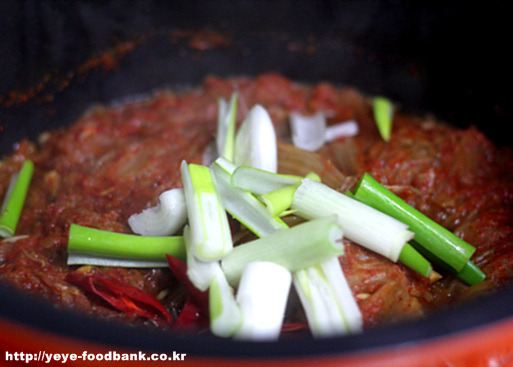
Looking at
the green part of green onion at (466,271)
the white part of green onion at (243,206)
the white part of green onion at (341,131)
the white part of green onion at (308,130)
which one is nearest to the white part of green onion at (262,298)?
the white part of green onion at (243,206)

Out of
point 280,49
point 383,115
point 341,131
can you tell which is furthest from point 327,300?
point 280,49

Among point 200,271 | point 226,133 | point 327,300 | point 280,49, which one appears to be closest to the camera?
point 327,300

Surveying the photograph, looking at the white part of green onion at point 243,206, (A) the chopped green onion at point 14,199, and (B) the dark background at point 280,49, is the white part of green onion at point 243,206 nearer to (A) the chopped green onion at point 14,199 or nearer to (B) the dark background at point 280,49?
(A) the chopped green onion at point 14,199

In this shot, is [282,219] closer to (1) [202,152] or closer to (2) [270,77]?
(1) [202,152]

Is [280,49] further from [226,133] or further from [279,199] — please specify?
[279,199]

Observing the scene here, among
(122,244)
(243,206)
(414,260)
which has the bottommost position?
(414,260)

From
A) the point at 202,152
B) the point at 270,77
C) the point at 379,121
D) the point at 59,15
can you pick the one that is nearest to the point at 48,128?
the point at 59,15

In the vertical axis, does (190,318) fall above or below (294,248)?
below
